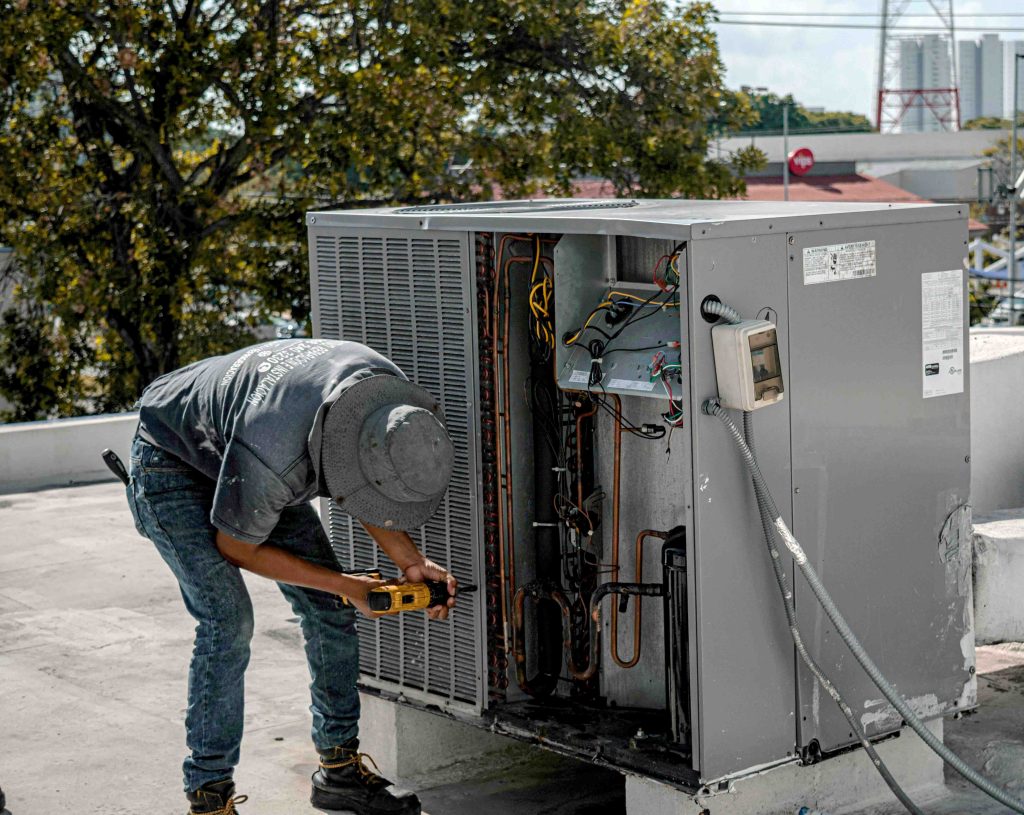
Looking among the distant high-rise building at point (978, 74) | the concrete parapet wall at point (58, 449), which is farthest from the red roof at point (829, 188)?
the distant high-rise building at point (978, 74)

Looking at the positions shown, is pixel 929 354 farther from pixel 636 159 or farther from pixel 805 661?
pixel 636 159

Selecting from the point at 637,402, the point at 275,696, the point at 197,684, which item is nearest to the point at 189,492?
the point at 197,684

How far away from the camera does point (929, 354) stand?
13.0ft

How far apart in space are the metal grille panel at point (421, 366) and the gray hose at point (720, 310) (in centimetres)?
89

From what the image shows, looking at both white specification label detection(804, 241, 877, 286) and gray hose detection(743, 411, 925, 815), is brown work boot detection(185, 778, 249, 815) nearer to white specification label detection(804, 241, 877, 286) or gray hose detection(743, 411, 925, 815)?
gray hose detection(743, 411, 925, 815)

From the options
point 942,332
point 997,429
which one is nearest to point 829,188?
point 997,429

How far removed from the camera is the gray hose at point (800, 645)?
141 inches

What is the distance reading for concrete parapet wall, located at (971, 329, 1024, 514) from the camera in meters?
6.12

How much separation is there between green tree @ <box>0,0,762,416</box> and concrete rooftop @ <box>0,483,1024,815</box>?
6.56 metres

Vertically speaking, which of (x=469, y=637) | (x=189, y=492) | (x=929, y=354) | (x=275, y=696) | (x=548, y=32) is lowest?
(x=275, y=696)

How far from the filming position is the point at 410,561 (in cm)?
397

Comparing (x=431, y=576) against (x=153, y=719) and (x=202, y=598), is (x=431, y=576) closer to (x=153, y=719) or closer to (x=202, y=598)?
(x=202, y=598)

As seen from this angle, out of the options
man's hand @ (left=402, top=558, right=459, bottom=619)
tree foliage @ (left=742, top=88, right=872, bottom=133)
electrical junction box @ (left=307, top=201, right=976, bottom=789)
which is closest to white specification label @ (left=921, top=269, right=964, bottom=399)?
electrical junction box @ (left=307, top=201, right=976, bottom=789)

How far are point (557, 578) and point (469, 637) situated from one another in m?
0.34
